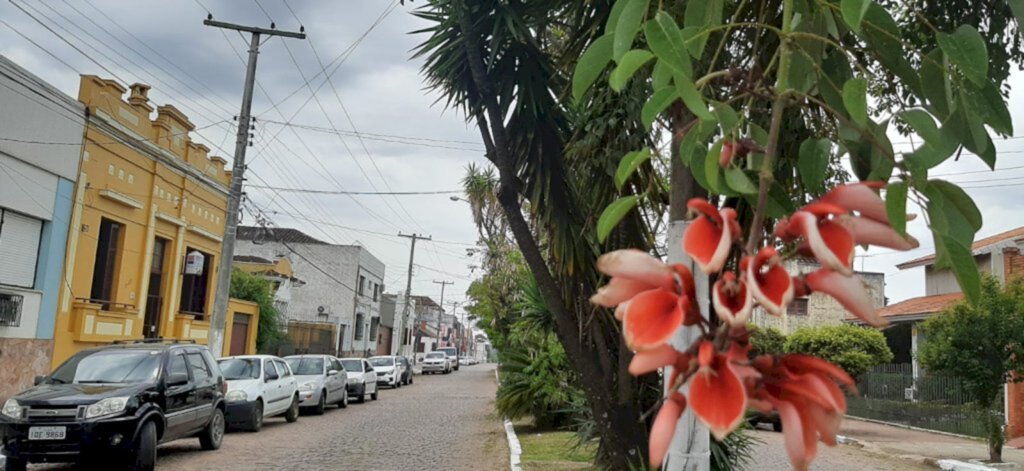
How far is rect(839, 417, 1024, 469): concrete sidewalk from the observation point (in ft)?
49.1

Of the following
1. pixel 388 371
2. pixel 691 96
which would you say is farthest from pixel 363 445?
pixel 388 371

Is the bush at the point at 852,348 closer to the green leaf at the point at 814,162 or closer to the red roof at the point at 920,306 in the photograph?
the red roof at the point at 920,306

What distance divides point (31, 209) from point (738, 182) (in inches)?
696

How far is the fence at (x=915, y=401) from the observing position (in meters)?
19.1

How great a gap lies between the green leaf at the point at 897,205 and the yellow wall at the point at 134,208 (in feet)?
61.8

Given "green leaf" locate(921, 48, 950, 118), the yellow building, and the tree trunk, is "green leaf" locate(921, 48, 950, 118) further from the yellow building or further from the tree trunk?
the yellow building

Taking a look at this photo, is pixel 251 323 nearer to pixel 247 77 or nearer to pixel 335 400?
pixel 335 400

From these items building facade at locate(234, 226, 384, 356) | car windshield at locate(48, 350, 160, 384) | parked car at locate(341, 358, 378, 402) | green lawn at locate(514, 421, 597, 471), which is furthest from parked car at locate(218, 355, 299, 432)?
building facade at locate(234, 226, 384, 356)

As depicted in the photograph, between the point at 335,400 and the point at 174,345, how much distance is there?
10066 mm

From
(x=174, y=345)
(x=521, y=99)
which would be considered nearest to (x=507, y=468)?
(x=174, y=345)

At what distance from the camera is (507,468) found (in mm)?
11266

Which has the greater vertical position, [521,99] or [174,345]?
[521,99]

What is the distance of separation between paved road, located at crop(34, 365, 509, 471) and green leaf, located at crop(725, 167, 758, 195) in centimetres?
1068

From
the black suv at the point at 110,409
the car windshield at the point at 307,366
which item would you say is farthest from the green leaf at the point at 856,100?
the car windshield at the point at 307,366
